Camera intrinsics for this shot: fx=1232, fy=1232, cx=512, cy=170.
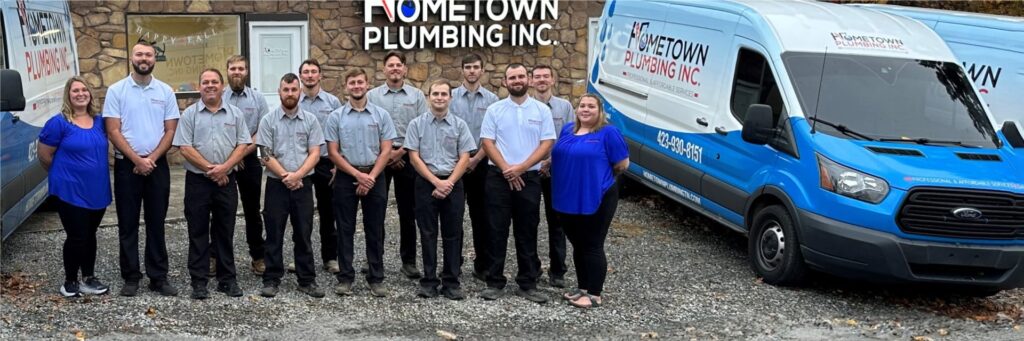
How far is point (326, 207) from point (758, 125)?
3.22 m

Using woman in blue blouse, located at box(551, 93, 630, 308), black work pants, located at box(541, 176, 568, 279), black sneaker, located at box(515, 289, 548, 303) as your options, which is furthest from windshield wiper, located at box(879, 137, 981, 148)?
black sneaker, located at box(515, 289, 548, 303)

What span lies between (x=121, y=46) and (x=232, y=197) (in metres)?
5.98

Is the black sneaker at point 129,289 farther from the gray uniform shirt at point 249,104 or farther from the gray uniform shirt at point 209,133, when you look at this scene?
the gray uniform shirt at point 249,104

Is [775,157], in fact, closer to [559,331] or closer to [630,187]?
[559,331]

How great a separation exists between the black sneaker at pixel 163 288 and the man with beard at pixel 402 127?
65.3 inches

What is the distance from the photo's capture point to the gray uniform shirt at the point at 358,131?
8.27 m

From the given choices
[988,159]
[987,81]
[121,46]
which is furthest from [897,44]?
[121,46]

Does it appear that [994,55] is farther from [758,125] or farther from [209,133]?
[209,133]

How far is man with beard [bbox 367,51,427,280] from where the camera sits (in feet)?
28.9

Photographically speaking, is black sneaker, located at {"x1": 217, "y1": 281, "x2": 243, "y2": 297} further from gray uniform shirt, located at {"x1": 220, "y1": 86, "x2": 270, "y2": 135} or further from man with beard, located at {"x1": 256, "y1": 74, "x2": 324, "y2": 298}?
gray uniform shirt, located at {"x1": 220, "y1": 86, "x2": 270, "y2": 135}

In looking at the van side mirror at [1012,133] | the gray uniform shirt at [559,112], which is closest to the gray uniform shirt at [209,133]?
the gray uniform shirt at [559,112]

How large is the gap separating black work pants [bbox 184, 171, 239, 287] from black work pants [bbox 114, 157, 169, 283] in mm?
177

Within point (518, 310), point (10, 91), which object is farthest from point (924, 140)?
point (10, 91)

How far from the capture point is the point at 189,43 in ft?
46.0
